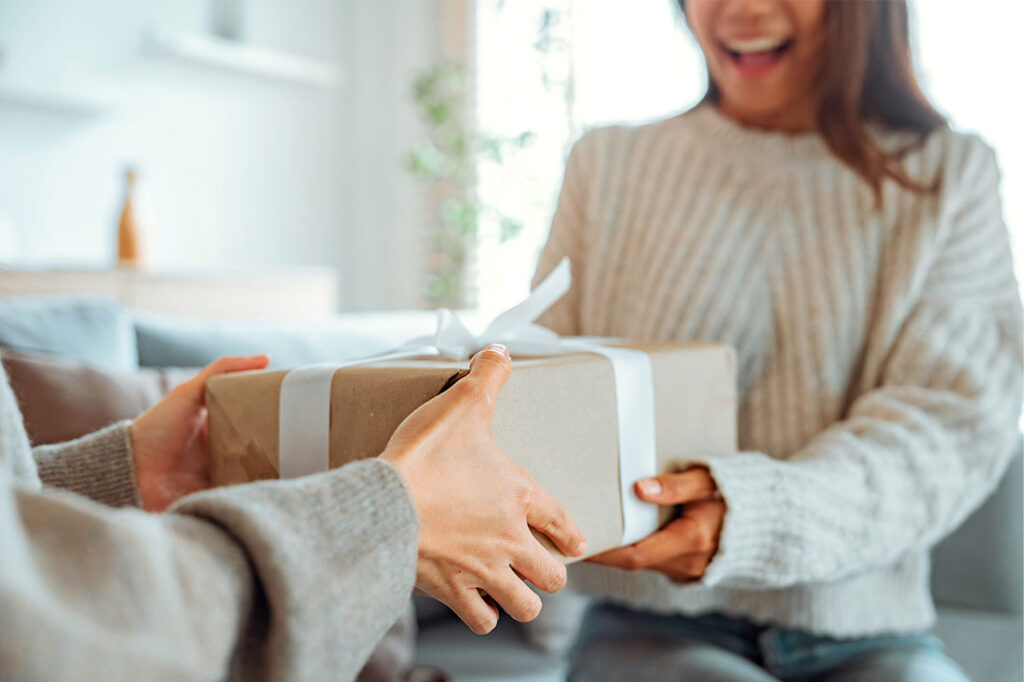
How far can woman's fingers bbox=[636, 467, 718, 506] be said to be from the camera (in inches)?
24.9

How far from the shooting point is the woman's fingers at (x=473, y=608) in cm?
49

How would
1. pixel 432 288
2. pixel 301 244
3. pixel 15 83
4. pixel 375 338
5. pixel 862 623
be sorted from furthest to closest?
pixel 301 244 → pixel 432 288 → pixel 15 83 → pixel 375 338 → pixel 862 623

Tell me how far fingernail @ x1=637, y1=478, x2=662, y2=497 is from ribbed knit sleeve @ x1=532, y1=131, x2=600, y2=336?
0.38 meters

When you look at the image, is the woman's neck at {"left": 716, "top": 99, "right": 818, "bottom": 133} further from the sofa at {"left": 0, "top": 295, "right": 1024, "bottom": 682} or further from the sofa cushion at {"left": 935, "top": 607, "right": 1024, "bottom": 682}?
the sofa cushion at {"left": 935, "top": 607, "right": 1024, "bottom": 682}

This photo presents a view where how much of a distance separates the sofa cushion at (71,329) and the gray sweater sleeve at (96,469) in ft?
1.06

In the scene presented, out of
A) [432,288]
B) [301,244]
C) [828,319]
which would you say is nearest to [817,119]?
[828,319]

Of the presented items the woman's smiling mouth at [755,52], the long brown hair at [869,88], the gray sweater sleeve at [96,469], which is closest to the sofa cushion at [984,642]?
the long brown hair at [869,88]

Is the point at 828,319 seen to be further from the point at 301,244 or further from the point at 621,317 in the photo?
the point at 301,244

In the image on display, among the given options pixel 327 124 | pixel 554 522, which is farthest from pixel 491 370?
pixel 327 124

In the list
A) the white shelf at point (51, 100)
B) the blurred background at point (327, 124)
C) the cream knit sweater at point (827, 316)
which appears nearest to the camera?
the cream knit sweater at point (827, 316)

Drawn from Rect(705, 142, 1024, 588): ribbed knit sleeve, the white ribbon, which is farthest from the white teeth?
the white ribbon

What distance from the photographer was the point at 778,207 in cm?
95

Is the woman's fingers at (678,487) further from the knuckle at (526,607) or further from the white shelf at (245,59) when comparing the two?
the white shelf at (245,59)

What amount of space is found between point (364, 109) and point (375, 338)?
8.76ft
